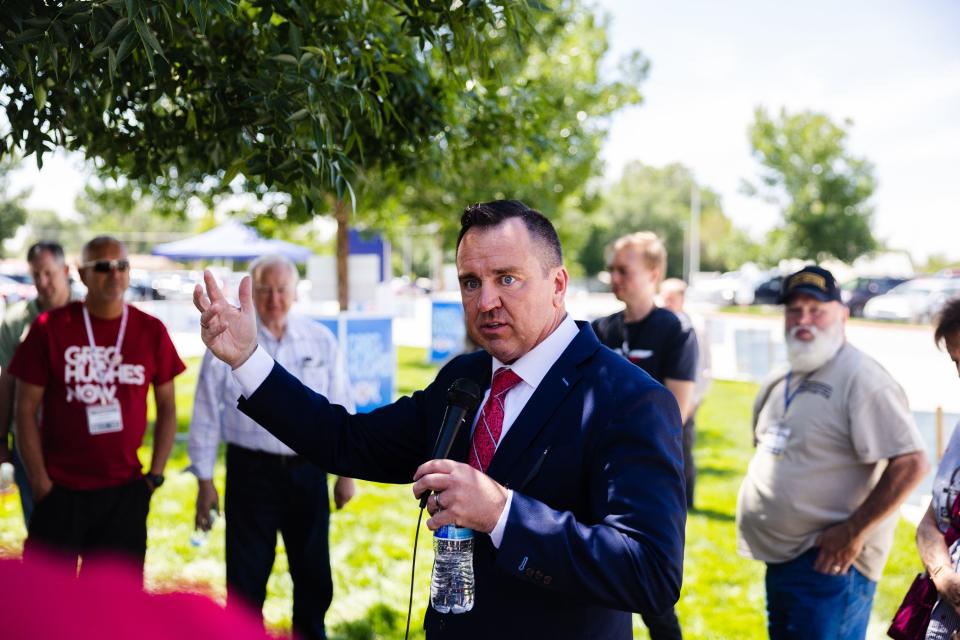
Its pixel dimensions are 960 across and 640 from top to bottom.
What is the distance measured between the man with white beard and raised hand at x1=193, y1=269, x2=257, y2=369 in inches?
98.3

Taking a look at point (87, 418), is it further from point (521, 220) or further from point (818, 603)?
point (818, 603)

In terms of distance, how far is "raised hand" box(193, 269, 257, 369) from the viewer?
7.45 ft

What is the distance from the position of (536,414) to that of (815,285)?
7.62ft

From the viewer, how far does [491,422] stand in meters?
2.19

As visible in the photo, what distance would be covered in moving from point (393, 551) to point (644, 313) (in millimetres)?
2905

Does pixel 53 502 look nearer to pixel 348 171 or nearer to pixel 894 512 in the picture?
pixel 348 171

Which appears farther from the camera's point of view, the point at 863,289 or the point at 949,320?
the point at 863,289

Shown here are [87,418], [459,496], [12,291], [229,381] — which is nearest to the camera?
[459,496]

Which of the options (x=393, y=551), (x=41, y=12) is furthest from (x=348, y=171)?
(x=393, y=551)

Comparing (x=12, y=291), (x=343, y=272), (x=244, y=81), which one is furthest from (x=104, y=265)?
(x=12, y=291)

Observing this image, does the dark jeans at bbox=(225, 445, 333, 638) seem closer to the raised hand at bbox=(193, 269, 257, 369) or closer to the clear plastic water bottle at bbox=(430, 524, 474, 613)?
the raised hand at bbox=(193, 269, 257, 369)

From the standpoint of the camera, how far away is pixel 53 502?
13.4 ft

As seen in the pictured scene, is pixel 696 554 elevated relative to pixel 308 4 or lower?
lower

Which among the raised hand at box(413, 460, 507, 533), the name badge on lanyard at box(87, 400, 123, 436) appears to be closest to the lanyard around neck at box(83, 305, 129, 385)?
the name badge on lanyard at box(87, 400, 123, 436)
